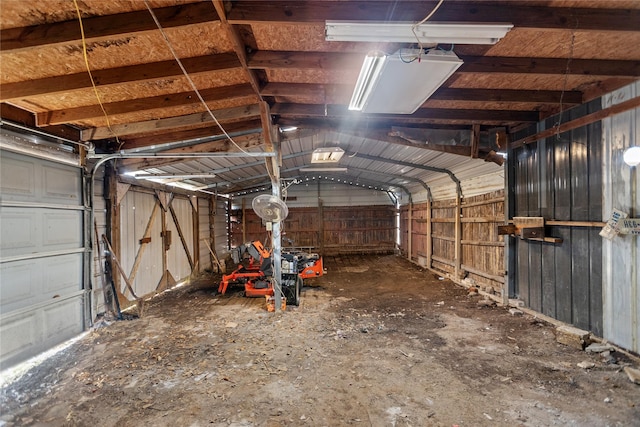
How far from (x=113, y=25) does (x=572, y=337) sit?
5.13 m

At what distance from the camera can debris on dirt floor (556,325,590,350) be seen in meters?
3.14

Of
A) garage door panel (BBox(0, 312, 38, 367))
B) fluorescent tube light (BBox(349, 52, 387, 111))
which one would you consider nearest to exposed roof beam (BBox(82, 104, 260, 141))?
fluorescent tube light (BBox(349, 52, 387, 111))

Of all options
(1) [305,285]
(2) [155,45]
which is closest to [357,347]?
(1) [305,285]

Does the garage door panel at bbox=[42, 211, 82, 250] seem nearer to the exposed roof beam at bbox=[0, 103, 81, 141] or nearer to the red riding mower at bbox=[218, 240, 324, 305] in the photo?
the exposed roof beam at bbox=[0, 103, 81, 141]

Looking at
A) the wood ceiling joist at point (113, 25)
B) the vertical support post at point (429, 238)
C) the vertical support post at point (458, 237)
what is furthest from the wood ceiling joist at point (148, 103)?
the vertical support post at point (429, 238)

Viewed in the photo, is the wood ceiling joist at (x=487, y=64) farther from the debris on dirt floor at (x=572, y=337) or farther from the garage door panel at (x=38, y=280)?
the garage door panel at (x=38, y=280)

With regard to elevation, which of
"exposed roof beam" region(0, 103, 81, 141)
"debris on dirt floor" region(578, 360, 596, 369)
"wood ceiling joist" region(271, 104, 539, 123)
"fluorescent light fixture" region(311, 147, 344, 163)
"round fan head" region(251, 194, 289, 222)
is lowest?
"debris on dirt floor" region(578, 360, 596, 369)

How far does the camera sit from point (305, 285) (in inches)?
255

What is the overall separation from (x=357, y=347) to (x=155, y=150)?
3.98 meters

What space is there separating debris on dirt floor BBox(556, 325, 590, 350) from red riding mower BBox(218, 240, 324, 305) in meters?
3.53

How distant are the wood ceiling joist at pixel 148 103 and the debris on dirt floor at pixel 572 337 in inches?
175

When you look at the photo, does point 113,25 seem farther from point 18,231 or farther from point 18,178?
point 18,231

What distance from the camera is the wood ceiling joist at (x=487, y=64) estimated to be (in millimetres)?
2668

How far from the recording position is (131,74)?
2.69m
